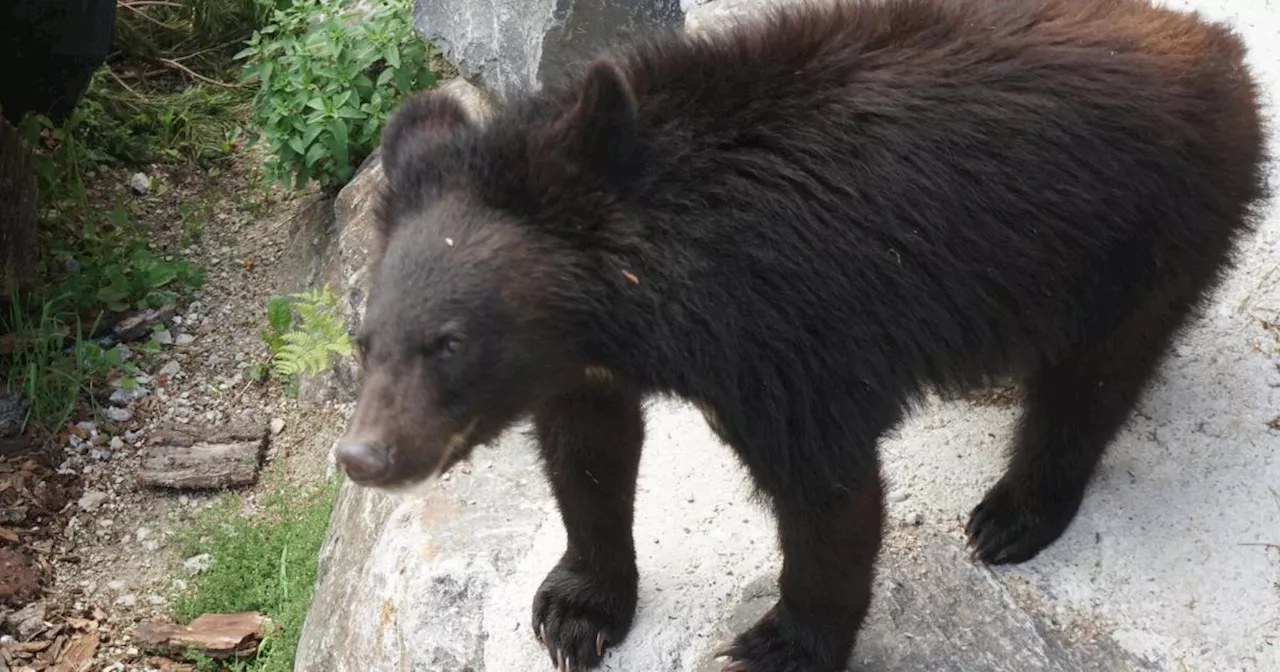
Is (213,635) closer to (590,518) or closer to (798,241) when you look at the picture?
(590,518)

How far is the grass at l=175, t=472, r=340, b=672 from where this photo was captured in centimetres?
620

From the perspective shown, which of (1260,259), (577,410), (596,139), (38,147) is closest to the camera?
(596,139)

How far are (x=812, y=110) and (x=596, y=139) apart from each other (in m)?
0.61

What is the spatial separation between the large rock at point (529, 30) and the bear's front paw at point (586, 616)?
3009 millimetres

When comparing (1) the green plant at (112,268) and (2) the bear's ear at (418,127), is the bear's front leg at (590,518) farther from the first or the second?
(1) the green plant at (112,268)

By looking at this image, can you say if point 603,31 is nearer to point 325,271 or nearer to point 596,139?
point 325,271

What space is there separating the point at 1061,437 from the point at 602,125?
6.62ft

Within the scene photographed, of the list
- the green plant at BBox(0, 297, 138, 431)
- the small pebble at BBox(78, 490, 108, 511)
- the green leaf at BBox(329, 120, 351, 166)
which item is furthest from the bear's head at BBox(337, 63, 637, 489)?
the green plant at BBox(0, 297, 138, 431)

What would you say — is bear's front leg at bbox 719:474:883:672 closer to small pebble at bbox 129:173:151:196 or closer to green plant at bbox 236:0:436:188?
green plant at bbox 236:0:436:188

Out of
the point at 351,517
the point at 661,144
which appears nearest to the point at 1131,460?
the point at 661,144

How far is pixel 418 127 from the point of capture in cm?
329

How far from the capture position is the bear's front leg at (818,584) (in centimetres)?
346

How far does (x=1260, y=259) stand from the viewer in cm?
511

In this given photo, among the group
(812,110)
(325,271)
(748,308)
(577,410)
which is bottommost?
(325,271)
